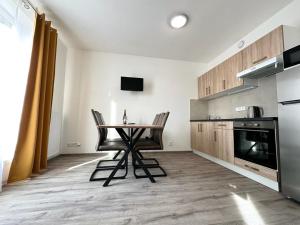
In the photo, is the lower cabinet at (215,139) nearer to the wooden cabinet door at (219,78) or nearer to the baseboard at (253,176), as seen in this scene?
the baseboard at (253,176)

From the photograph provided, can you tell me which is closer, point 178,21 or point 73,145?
point 178,21

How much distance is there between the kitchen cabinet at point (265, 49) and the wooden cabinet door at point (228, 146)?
46.7 inches

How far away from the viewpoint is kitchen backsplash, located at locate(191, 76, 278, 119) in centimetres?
225

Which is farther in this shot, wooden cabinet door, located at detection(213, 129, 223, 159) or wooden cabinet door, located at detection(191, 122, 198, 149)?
wooden cabinet door, located at detection(191, 122, 198, 149)

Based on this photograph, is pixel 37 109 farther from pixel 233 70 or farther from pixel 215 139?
pixel 233 70

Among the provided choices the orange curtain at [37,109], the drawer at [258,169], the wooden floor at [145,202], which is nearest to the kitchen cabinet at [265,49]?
the drawer at [258,169]

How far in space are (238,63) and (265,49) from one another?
1.76 ft

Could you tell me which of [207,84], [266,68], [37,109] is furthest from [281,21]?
[37,109]

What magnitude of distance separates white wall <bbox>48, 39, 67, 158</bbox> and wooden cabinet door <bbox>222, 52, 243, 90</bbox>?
3.61 meters

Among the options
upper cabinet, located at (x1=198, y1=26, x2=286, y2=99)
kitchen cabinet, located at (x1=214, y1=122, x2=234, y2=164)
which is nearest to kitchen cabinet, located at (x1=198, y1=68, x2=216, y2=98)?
upper cabinet, located at (x1=198, y1=26, x2=286, y2=99)

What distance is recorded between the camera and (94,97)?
357cm

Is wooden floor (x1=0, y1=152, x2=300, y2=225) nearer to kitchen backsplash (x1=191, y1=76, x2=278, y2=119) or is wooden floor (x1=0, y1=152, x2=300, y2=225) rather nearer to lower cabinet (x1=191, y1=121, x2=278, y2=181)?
lower cabinet (x1=191, y1=121, x2=278, y2=181)

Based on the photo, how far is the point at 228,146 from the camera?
94.6 inches

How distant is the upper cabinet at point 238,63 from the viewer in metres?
1.86
